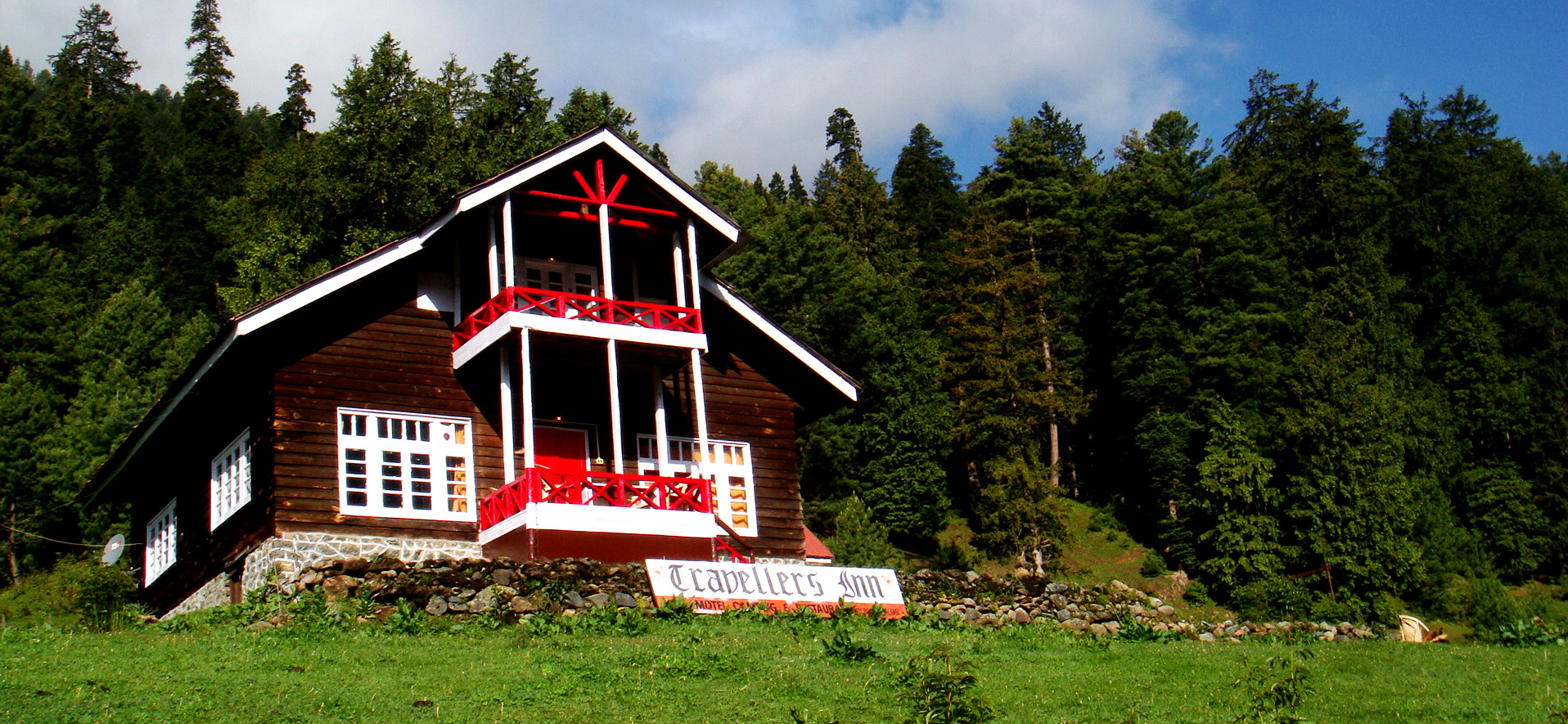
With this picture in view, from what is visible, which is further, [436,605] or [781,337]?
[781,337]

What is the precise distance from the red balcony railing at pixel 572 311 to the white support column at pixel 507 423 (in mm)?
901

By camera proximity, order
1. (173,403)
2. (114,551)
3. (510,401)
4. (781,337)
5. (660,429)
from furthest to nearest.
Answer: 1. (114,551)
2. (781,337)
3. (660,429)
4. (173,403)
5. (510,401)

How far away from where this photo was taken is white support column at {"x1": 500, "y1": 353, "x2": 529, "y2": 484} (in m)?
A: 25.8

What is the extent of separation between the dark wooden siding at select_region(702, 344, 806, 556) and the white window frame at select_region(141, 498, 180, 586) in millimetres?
11729

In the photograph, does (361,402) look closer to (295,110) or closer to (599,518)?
(599,518)

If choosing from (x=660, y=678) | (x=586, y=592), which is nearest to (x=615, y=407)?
(x=586, y=592)

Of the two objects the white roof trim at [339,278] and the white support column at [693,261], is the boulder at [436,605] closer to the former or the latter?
the white roof trim at [339,278]

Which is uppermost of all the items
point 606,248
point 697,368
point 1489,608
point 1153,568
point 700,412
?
point 606,248

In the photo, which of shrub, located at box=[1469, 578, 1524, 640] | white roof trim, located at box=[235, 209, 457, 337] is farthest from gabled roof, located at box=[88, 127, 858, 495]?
shrub, located at box=[1469, 578, 1524, 640]

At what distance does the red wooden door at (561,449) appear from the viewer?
92.4ft

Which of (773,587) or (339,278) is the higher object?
(339,278)

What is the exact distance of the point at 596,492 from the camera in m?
25.8

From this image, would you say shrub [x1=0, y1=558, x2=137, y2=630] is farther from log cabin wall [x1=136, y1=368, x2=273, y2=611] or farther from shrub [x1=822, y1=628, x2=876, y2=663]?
shrub [x1=822, y1=628, x2=876, y2=663]

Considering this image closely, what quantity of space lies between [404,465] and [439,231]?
14.4ft
